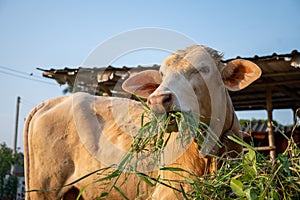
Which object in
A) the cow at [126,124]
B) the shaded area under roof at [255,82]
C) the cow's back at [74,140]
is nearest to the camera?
the cow at [126,124]

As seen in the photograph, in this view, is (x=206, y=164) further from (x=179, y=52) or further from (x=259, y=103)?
(x=259, y=103)

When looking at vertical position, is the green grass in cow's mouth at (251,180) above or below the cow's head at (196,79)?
below

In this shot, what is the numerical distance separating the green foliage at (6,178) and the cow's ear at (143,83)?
1378 cm

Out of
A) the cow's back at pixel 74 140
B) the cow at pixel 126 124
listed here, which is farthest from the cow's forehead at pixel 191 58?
the cow's back at pixel 74 140

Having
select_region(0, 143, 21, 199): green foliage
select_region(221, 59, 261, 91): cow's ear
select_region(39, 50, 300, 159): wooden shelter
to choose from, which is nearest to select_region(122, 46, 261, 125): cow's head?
select_region(221, 59, 261, 91): cow's ear

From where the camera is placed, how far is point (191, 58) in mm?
3574

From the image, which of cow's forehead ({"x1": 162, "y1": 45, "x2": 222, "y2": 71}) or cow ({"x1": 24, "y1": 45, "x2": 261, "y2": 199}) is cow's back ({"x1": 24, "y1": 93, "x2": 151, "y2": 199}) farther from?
cow's forehead ({"x1": 162, "y1": 45, "x2": 222, "y2": 71})

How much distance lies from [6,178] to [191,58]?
1687 cm

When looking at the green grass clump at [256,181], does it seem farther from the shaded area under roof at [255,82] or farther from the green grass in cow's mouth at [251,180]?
the shaded area under roof at [255,82]

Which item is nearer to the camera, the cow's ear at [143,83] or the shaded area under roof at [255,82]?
the cow's ear at [143,83]

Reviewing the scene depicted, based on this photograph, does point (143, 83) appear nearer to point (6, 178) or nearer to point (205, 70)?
point (205, 70)

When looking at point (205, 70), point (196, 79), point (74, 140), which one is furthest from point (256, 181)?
point (74, 140)

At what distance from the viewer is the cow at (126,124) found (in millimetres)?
3318

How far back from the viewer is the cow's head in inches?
126
